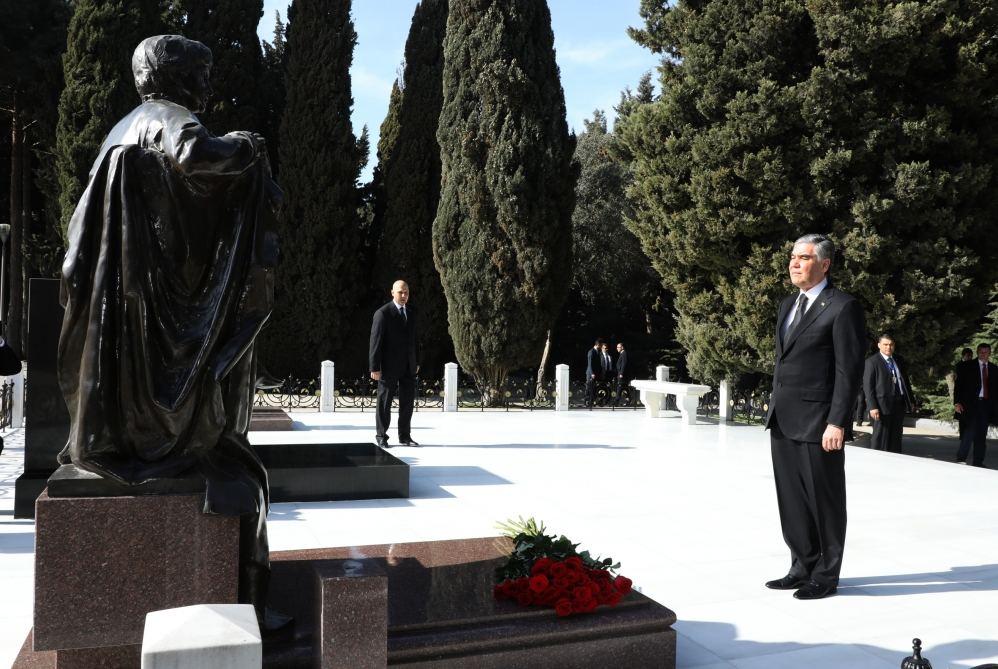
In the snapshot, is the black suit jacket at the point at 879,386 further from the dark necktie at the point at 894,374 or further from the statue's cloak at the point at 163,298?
the statue's cloak at the point at 163,298

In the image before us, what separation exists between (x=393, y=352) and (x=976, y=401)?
320 inches

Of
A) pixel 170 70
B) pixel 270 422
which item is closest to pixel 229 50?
pixel 270 422

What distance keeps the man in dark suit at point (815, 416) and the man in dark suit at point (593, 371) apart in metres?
13.3

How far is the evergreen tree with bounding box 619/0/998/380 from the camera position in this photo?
12844 millimetres

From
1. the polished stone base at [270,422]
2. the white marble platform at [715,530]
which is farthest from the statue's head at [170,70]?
the polished stone base at [270,422]

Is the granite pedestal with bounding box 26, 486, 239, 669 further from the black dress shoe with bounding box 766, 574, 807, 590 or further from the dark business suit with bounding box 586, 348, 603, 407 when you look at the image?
the dark business suit with bounding box 586, 348, 603, 407

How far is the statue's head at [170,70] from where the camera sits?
3221 mm

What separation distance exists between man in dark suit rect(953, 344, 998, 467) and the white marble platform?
63.7 inches

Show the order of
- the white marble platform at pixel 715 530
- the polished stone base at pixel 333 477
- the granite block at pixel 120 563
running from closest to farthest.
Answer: the granite block at pixel 120 563 < the white marble platform at pixel 715 530 < the polished stone base at pixel 333 477

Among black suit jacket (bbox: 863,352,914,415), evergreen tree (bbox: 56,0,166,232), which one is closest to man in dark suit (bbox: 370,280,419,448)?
black suit jacket (bbox: 863,352,914,415)

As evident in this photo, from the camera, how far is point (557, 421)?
14820mm

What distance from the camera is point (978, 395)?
37.4ft

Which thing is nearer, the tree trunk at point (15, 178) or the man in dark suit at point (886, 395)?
the man in dark suit at point (886, 395)

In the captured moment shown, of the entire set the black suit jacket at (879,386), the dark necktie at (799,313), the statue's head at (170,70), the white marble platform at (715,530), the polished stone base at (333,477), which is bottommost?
the white marble platform at (715,530)
